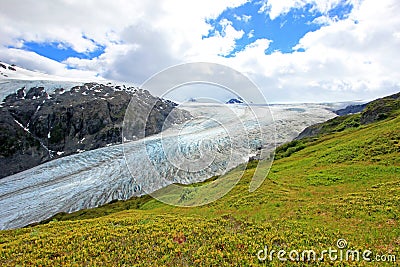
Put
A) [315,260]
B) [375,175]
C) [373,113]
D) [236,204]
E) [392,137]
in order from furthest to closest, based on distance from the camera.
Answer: [373,113] < [392,137] < [375,175] < [236,204] < [315,260]

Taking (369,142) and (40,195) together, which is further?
(40,195)

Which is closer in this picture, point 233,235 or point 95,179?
point 233,235

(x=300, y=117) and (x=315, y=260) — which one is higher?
(x=300, y=117)

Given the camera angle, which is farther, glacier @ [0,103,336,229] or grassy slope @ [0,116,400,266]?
glacier @ [0,103,336,229]

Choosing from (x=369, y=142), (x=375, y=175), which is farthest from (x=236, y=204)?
(x=369, y=142)

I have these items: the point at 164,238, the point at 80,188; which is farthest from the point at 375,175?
the point at 80,188

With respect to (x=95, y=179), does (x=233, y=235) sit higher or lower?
higher

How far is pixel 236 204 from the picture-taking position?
81.9 feet

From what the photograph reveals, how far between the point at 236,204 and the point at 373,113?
74841 millimetres

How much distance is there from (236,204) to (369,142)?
28.8 metres

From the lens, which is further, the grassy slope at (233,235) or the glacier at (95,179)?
the glacier at (95,179)

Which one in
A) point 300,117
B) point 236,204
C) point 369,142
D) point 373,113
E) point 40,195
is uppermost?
point 300,117

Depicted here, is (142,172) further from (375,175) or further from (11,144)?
(11,144)

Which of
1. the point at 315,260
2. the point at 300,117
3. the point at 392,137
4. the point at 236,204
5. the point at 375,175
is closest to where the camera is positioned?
Answer: the point at 315,260
